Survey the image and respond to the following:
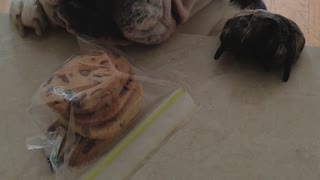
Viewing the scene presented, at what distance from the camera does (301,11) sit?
1.58m

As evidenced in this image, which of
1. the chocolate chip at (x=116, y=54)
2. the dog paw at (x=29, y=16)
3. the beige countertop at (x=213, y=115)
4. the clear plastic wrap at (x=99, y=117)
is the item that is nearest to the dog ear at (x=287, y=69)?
the beige countertop at (x=213, y=115)

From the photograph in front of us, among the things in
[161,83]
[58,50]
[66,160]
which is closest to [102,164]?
[66,160]

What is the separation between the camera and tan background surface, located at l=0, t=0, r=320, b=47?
4.98 ft

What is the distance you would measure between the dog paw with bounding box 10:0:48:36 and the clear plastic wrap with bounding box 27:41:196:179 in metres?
0.17

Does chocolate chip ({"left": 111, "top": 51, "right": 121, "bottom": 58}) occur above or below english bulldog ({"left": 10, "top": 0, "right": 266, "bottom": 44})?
below

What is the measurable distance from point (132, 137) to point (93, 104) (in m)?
0.08

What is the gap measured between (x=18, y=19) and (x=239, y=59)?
41 cm

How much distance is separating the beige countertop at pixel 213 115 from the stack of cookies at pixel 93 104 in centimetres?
6

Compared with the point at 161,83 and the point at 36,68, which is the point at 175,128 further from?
the point at 36,68

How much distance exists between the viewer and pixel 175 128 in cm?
68

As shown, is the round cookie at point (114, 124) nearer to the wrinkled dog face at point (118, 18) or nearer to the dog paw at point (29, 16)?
the wrinkled dog face at point (118, 18)

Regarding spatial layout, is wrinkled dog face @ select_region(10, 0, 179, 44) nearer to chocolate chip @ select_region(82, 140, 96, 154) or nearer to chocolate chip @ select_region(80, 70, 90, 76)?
chocolate chip @ select_region(80, 70, 90, 76)

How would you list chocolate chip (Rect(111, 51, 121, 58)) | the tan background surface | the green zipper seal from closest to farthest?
the green zipper seal → chocolate chip (Rect(111, 51, 121, 58)) → the tan background surface

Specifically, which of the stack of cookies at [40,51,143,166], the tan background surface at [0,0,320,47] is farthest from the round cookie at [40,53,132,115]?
the tan background surface at [0,0,320,47]
